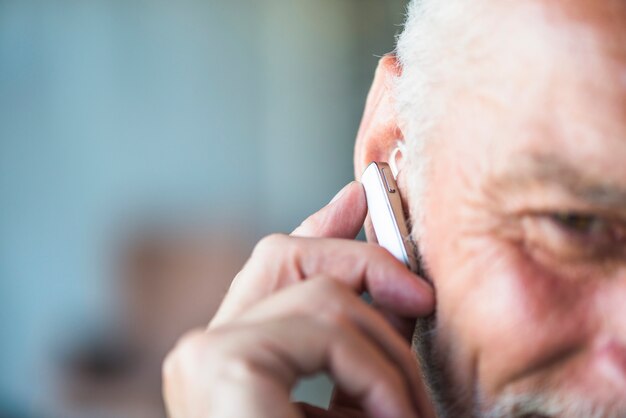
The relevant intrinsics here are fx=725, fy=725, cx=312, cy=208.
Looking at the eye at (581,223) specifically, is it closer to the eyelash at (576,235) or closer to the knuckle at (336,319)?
the eyelash at (576,235)

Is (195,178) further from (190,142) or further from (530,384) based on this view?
(530,384)

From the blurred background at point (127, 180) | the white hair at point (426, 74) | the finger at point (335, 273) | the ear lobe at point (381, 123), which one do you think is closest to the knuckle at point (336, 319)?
the finger at point (335, 273)

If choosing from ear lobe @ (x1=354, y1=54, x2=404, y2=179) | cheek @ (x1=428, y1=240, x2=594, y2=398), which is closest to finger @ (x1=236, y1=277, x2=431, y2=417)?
cheek @ (x1=428, y1=240, x2=594, y2=398)

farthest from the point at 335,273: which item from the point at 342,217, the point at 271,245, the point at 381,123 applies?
the point at 381,123

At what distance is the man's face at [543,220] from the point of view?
81 cm

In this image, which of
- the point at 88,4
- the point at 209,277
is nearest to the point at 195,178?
the point at 209,277

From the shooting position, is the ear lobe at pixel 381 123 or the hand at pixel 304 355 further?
the ear lobe at pixel 381 123

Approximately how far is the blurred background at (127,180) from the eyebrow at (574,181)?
2.37 metres

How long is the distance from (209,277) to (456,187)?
2.33m

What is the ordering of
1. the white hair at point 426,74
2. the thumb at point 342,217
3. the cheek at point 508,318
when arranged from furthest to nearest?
the thumb at point 342,217, the white hair at point 426,74, the cheek at point 508,318

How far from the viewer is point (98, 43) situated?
317 centimetres

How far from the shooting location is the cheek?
834 mm

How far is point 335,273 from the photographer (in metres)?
0.90

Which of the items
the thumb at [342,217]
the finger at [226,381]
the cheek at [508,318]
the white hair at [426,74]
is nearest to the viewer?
the finger at [226,381]
